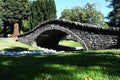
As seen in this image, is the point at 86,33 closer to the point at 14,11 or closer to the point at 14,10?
the point at 14,11

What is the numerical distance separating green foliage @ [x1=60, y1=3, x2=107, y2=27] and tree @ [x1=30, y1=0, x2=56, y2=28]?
15434 mm

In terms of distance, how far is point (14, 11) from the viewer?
71.1m

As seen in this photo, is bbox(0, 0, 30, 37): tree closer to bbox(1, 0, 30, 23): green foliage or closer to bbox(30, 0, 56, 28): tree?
bbox(1, 0, 30, 23): green foliage

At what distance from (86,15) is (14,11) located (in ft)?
72.1

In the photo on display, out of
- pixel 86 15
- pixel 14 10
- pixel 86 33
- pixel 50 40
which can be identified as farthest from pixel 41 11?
pixel 86 33

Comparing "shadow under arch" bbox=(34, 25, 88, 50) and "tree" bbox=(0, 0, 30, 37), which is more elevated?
"tree" bbox=(0, 0, 30, 37)

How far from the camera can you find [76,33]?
33.0 m

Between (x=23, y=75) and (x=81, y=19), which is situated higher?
(x=81, y=19)

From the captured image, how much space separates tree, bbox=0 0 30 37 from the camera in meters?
70.6

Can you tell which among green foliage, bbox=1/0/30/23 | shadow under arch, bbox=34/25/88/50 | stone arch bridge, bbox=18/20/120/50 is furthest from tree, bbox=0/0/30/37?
stone arch bridge, bbox=18/20/120/50

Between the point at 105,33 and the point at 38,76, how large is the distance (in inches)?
867

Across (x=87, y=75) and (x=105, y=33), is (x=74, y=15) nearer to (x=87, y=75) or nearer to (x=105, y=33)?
(x=105, y=33)

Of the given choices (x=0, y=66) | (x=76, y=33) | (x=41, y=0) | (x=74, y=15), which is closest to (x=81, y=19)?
(x=74, y=15)

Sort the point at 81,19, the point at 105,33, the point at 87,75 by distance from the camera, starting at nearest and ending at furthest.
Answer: the point at 87,75 → the point at 105,33 → the point at 81,19
